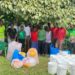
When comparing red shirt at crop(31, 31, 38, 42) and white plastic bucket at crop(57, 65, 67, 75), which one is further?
red shirt at crop(31, 31, 38, 42)

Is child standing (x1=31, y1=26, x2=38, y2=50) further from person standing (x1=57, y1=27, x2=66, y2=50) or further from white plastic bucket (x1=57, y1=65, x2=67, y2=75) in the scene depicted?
white plastic bucket (x1=57, y1=65, x2=67, y2=75)

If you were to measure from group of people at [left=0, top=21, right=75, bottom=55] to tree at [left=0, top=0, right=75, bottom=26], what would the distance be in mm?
1502

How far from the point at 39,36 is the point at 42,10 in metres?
2.57

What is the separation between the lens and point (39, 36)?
20.7 metres

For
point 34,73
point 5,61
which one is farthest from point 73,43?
point 34,73

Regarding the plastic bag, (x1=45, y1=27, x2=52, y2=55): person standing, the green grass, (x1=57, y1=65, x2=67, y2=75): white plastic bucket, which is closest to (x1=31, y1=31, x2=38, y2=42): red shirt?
(x1=45, y1=27, x2=52, y2=55): person standing

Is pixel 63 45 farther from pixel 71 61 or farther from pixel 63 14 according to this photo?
pixel 71 61

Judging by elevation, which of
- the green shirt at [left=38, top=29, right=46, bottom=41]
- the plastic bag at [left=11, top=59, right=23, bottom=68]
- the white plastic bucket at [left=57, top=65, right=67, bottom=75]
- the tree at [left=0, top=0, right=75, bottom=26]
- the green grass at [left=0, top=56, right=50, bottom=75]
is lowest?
the green grass at [left=0, top=56, right=50, bottom=75]

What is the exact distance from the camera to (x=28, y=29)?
21172mm

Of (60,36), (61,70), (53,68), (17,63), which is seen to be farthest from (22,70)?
(60,36)

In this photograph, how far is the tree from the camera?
17922mm

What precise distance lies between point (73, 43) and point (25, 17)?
332cm

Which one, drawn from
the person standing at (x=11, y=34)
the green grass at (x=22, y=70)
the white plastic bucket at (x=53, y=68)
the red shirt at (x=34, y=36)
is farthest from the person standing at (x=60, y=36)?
the white plastic bucket at (x=53, y=68)

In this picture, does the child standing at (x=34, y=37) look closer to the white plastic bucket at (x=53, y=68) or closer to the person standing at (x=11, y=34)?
the person standing at (x=11, y=34)
